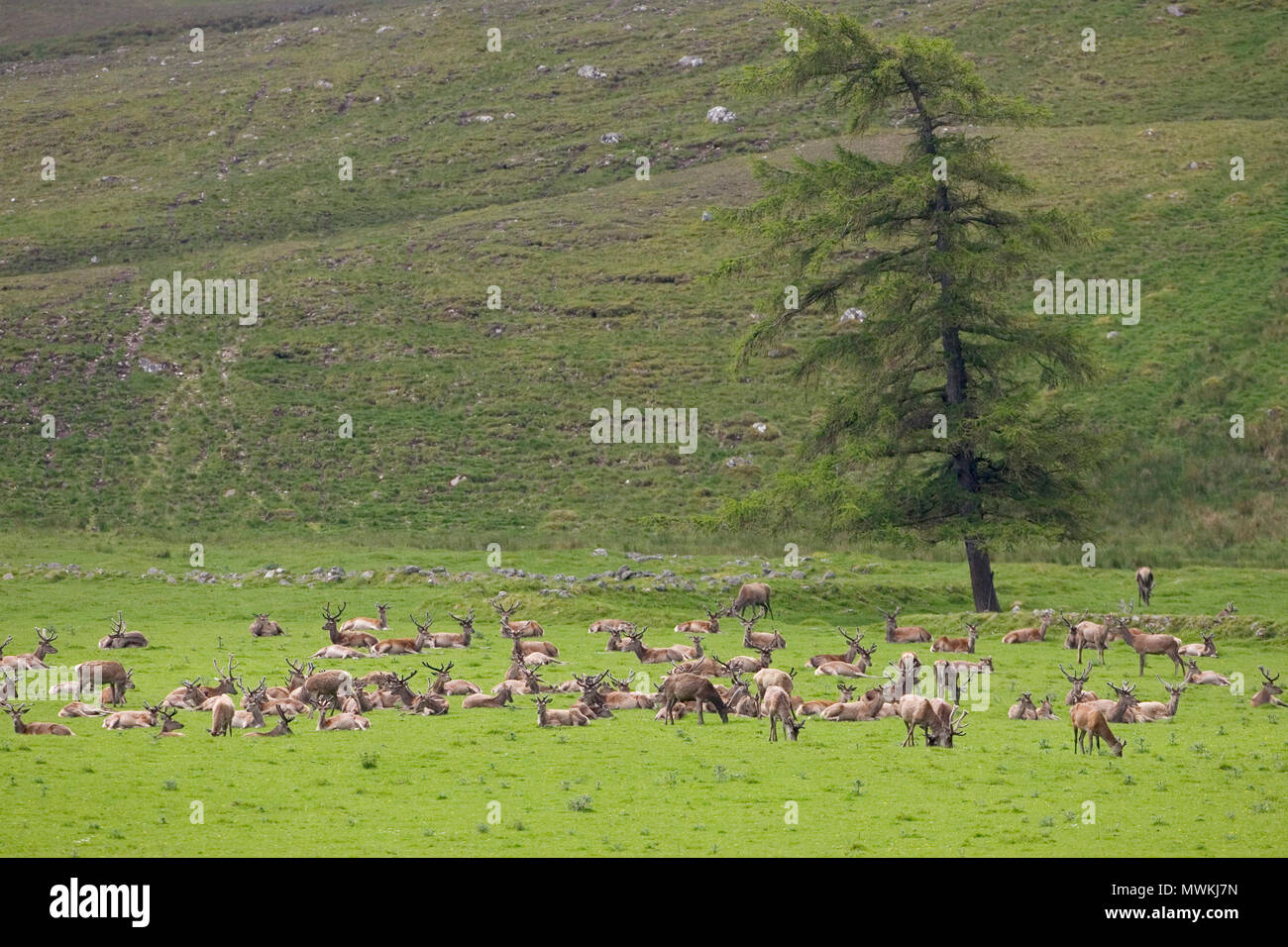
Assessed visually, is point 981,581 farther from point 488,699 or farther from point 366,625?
point 488,699

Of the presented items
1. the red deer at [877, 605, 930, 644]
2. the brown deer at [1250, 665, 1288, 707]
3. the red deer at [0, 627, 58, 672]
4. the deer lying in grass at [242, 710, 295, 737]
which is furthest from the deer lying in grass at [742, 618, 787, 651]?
the red deer at [0, 627, 58, 672]

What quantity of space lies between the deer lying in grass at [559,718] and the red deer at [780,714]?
2.89 metres

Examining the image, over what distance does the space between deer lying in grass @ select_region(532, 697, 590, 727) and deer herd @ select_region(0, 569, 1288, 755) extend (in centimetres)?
2

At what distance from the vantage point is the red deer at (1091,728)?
835 inches

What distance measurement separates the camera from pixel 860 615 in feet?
131

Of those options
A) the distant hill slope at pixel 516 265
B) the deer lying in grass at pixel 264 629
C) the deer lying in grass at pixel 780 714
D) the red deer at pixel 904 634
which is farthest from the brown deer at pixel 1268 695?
the deer lying in grass at pixel 264 629

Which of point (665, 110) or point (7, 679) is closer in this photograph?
point (7, 679)

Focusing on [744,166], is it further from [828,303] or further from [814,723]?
[814,723]

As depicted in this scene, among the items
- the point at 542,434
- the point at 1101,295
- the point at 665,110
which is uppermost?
the point at 665,110

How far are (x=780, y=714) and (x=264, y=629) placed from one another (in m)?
15.7

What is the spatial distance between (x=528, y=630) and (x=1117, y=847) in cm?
1970

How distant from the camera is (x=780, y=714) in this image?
74.7 ft

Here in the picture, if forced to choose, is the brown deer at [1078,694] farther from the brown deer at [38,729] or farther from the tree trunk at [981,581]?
the brown deer at [38,729]

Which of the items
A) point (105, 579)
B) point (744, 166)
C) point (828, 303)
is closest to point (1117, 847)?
point (828, 303)
